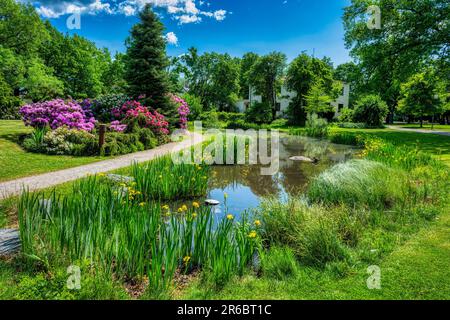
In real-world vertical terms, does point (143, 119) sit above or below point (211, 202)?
above

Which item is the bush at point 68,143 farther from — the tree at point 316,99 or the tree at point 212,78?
the tree at point 212,78

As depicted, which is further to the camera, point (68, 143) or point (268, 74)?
point (268, 74)

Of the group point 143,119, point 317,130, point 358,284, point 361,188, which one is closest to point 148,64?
point 143,119

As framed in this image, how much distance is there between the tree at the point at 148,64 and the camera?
53.3 ft

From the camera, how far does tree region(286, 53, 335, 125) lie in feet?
96.7

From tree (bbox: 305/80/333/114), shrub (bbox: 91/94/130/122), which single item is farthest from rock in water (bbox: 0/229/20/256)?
tree (bbox: 305/80/333/114)

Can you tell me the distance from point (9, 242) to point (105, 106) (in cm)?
1241

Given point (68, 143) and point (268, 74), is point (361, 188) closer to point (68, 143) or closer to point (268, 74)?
point (68, 143)

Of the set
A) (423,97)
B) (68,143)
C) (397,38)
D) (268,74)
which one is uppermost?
(268,74)

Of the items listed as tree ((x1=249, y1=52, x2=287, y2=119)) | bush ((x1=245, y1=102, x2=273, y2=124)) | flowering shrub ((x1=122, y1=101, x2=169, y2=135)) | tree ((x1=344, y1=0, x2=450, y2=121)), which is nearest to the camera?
flowering shrub ((x1=122, y1=101, x2=169, y2=135))

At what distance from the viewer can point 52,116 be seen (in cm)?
1092

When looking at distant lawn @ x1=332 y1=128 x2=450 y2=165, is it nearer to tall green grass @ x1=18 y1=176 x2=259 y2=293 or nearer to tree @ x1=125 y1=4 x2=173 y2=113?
tall green grass @ x1=18 y1=176 x2=259 y2=293

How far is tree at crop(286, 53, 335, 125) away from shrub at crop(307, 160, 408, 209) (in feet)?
79.6

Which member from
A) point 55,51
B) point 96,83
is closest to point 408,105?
point 96,83
